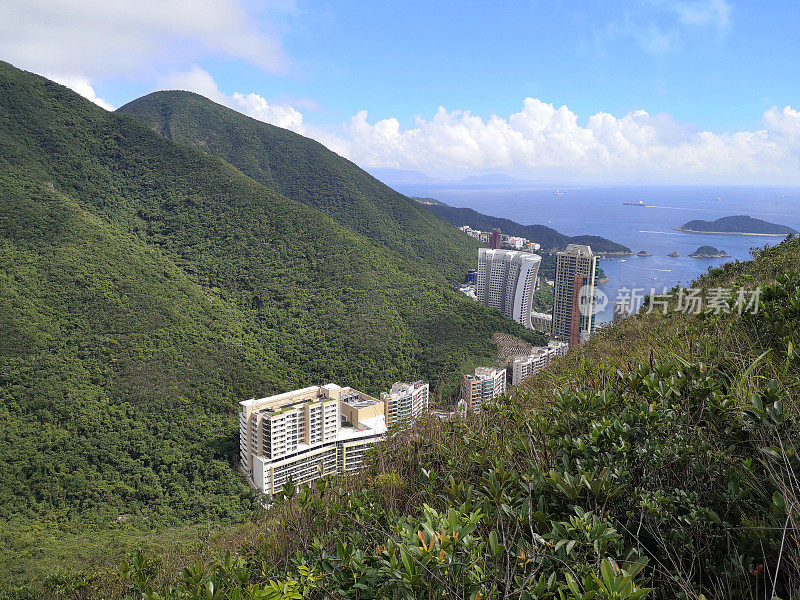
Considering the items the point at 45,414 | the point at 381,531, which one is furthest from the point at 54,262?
the point at 381,531

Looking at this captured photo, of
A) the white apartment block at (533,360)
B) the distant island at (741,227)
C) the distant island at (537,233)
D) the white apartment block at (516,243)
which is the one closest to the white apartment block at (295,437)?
the white apartment block at (533,360)

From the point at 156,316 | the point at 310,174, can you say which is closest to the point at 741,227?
the point at 310,174

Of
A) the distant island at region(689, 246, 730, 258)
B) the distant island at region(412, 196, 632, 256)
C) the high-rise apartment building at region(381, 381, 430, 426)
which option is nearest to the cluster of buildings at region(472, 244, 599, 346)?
the distant island at region(689, 246, 730, 258)

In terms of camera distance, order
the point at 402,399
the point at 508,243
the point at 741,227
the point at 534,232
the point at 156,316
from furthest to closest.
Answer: the point at 534,232 → the point at 508,243 → the point at 741,227 → the point at 156,316 → the point at 402,399

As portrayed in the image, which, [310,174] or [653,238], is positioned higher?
[310,174]

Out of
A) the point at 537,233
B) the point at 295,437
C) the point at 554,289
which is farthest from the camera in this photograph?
the point at 537,233

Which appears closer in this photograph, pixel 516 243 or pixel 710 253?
pixel 710 253

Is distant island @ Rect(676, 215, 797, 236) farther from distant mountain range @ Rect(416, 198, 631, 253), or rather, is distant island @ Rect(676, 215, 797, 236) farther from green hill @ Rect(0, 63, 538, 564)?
green hill @ Rect(0, 63, 538, 564)

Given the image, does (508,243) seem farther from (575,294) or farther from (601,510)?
(601,510)
